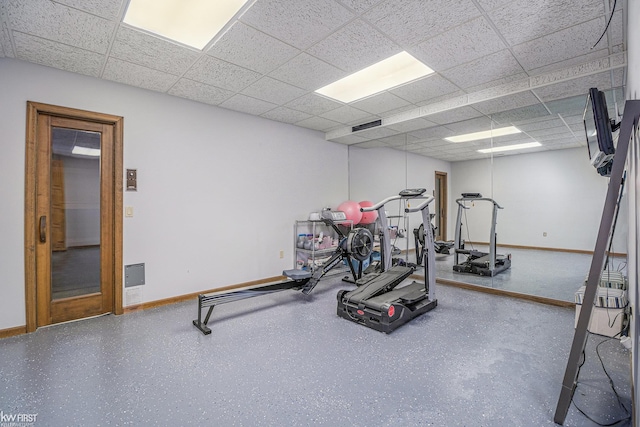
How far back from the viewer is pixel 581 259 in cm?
421

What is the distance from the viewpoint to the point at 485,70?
10.0 feet

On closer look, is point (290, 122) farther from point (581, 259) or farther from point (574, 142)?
point (581, 259)

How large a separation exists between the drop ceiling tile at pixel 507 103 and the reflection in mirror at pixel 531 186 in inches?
0.5

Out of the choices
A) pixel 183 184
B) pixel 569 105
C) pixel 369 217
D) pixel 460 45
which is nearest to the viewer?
pixel 460 45

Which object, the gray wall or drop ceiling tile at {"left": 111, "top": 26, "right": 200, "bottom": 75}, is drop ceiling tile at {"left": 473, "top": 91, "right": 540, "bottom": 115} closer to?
the gray wall

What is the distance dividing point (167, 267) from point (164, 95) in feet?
7.15

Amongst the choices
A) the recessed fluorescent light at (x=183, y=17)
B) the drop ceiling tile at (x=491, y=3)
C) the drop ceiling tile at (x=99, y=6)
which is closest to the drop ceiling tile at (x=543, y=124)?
the drop ceiling tile at (x=491, y=3)

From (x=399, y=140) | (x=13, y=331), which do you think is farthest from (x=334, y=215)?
(x=13, y=331)

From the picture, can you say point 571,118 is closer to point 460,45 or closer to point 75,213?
point 460,45

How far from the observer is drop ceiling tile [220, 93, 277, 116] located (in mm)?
3793

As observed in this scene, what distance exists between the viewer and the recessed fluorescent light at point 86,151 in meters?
3.18

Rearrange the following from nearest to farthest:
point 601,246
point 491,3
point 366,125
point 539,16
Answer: point 601,246
point 491,3
point 539,16
point 366,125

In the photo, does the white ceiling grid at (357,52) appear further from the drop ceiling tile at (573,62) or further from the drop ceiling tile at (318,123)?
the drop ceiling tile at (318,123)

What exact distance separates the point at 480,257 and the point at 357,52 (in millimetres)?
4279
